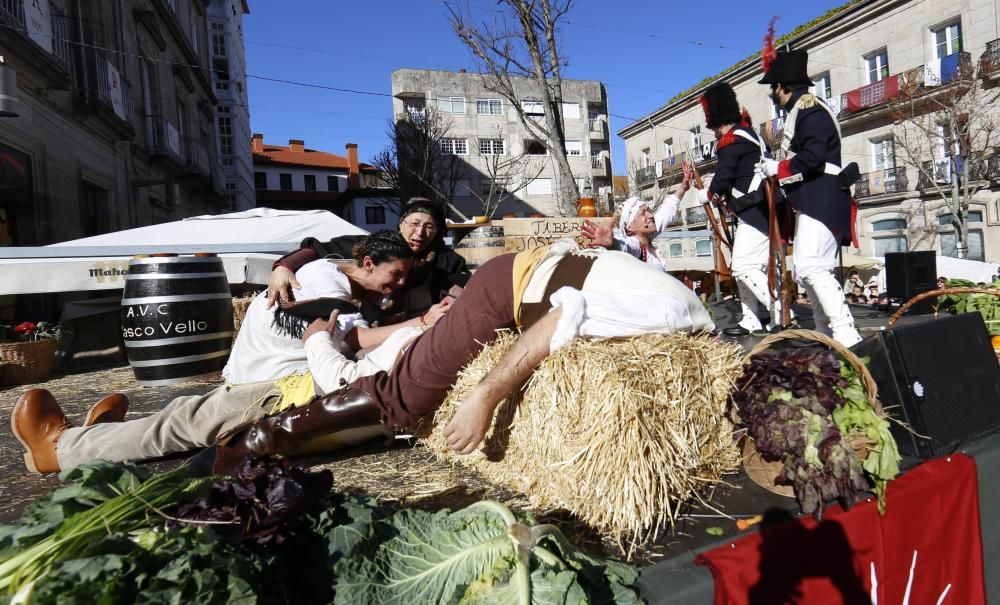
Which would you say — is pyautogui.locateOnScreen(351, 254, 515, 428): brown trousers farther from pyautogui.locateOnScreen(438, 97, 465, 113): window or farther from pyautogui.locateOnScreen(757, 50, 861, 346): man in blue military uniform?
pyautogui.locateOnScreen(438, 97, 465, 113): window

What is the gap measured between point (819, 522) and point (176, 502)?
178 cm

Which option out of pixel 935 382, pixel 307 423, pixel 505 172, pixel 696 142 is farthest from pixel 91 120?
pixel 696 142

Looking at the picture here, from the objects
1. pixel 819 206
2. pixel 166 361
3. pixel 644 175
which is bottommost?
pixel 166 361

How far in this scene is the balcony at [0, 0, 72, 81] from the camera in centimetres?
898

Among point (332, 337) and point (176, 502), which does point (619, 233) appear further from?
point (176, 502)

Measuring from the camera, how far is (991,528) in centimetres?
238

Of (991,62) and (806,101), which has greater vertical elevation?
(991,62)

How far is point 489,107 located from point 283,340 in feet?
141

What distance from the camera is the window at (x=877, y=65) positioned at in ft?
81.7

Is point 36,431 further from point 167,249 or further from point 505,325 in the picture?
point 167,249

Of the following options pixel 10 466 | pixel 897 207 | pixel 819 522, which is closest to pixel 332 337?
pixel 10 466

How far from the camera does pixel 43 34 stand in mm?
10305

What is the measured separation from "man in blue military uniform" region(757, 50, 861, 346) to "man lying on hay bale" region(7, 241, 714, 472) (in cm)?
211

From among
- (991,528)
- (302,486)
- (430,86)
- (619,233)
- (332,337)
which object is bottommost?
(991,528)
